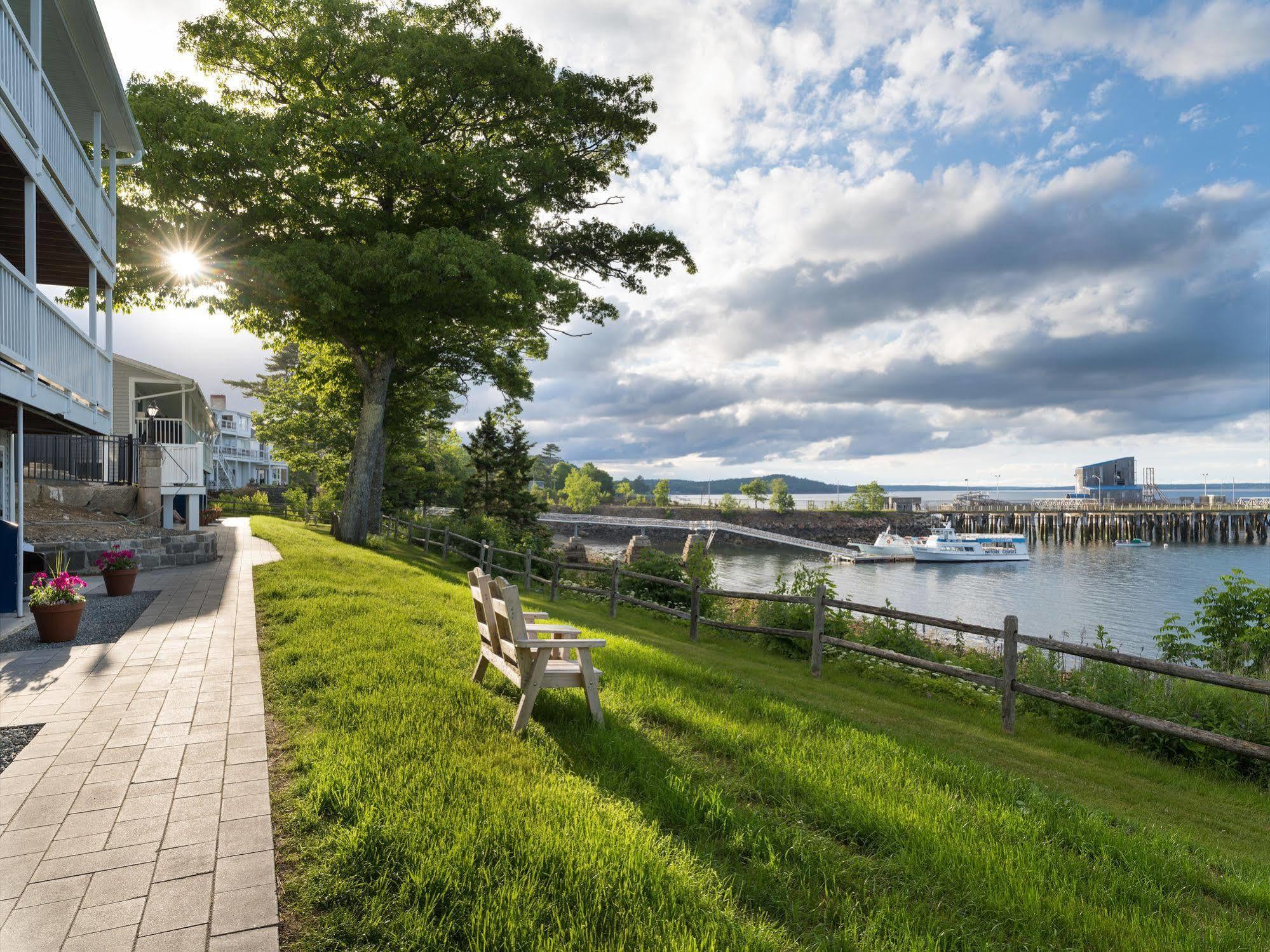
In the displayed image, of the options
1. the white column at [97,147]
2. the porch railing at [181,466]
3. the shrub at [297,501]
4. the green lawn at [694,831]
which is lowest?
the green lawn at [694,831]

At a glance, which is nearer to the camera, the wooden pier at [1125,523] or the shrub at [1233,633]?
the shrub at [1233,633]

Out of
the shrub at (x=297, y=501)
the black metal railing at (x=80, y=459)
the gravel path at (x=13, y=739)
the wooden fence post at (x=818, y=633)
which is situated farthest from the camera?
the shrub at (x=297, y=501)

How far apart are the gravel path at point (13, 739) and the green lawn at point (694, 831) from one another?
1508mm

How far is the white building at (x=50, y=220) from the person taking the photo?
7.99 metres

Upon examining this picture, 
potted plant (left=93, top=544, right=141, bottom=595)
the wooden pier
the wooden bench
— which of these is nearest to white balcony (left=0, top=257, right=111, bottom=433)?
potted plant (left=93, top=544, right=141, bottom=595)

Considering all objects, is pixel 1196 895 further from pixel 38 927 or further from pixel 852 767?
pixel 38 927

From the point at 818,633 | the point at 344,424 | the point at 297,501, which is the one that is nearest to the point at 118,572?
the point at 818,633

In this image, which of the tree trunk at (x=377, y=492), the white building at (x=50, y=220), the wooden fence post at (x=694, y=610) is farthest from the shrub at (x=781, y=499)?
the white building at (x=50, y=220)

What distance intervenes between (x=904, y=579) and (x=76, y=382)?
46.8 metres

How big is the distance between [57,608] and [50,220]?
6681 millimetres

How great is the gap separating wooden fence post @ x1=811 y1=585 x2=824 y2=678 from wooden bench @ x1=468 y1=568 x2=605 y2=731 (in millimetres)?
5708

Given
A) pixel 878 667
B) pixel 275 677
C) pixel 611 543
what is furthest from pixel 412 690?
pixel 611 543

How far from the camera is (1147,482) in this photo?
13788 centimetres

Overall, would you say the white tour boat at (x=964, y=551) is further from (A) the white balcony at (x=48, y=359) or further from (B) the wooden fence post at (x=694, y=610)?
(A) the white balcony at (x=48, y=359)
